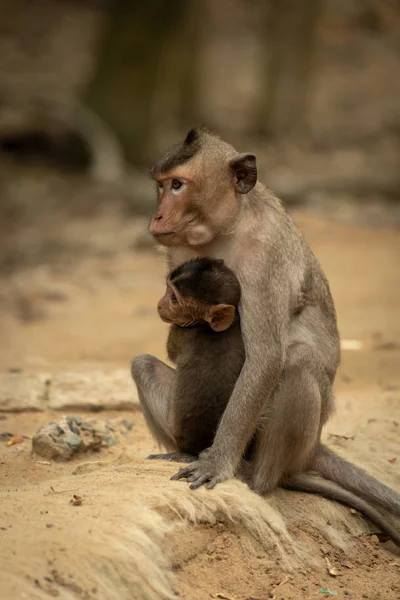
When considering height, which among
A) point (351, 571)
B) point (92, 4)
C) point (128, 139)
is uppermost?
point (92, 4)

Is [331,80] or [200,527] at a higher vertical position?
[331,80]

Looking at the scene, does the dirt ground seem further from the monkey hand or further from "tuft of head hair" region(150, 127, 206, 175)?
"tuft of head hair" region(150, 127, 206, 175)

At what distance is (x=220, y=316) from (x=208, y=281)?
229 mm

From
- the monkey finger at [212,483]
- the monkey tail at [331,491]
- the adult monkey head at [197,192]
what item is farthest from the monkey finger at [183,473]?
the adult monkey head at [197,192]

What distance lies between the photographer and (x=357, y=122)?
2500 centimetres

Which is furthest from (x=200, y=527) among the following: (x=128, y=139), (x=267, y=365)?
(x=128, y=139)

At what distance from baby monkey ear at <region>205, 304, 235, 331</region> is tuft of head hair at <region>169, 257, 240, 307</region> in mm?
36

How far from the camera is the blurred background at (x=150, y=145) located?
46.9ft

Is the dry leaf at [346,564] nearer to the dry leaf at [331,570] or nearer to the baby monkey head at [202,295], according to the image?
the dry leaf at [331,570]

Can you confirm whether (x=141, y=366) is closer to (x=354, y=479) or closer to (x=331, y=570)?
(x=354, y=479)

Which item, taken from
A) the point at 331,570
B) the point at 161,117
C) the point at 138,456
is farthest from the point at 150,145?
the point at 331,570

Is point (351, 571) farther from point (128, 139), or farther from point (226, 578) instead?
point (128, 139)

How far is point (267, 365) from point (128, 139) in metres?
14.9

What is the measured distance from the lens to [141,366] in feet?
22.8
